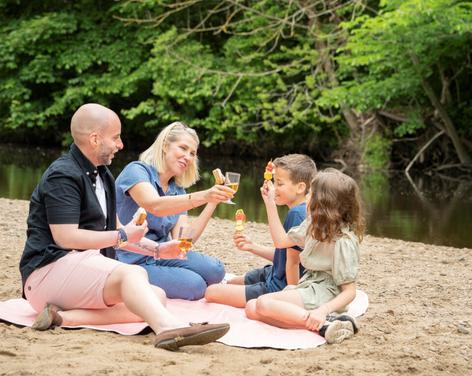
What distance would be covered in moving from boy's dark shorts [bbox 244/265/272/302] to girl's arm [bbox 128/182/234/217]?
64 centimetres

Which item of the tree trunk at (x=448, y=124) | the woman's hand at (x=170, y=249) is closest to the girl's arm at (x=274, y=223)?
the woman's hand at (x=170, y=249)

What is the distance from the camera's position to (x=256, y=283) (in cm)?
516

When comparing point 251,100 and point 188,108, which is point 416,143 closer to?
point 251,100

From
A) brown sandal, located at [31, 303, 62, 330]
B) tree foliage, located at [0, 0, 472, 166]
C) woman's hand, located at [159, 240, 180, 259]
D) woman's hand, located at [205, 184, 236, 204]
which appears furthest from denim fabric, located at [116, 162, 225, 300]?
tree foliage, located at [0, 0, 472, 166]

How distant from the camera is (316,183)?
14.3 ft

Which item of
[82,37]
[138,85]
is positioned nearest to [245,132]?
[138,85]

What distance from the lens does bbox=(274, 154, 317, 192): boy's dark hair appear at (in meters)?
4.73

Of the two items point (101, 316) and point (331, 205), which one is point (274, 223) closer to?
point (331, 205)

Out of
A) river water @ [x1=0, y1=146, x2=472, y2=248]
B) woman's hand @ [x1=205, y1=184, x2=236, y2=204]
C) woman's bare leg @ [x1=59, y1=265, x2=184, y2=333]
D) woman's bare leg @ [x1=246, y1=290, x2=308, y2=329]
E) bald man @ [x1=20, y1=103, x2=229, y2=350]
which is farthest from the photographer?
river water @ [x1=0, y1=146, x2=472, y2=248]

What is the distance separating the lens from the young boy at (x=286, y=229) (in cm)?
475

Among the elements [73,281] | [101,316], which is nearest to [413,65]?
[101,316]

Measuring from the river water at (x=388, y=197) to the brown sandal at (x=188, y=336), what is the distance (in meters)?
6.69

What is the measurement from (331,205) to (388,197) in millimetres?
10978

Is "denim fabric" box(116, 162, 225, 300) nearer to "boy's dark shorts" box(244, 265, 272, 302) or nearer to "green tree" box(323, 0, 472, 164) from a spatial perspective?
"boy's dark shorts" box(244, 265, 272, 302)
